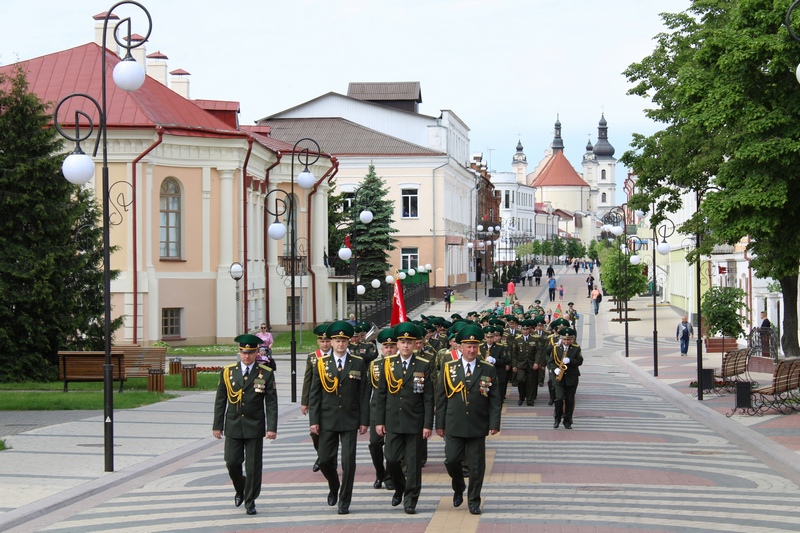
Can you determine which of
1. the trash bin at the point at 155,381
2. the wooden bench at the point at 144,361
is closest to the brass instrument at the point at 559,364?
the trash bin at the point at 155,381

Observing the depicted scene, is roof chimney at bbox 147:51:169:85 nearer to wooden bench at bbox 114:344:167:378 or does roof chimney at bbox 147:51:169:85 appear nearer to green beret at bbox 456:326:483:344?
wooden bench at bbox 114:344:167:378

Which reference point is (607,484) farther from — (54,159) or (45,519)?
(54,159)

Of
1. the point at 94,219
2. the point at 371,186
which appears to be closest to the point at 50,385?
the point at 94,219

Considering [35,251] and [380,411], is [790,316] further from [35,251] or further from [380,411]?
[35,251]

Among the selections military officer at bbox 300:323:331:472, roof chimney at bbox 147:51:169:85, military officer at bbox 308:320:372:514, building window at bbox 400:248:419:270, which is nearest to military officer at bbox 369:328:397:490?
military officer at bbox 308:320:372:514

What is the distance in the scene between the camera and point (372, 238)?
6072cm

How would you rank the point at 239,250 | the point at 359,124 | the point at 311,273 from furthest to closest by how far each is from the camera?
the point at 359,124
the point at 311,273
the point at 239,250

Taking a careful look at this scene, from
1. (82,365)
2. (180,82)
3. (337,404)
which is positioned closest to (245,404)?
(337,404)

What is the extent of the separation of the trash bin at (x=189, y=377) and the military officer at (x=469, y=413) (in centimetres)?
1604

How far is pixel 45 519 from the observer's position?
11.8 metres

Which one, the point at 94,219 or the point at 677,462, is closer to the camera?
the point at 677,462

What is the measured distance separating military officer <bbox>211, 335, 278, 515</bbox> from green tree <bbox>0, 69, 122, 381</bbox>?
50.4ft

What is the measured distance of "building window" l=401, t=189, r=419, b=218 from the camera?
76062 millimetres

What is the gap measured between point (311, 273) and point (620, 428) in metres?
32.9
